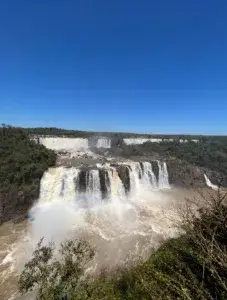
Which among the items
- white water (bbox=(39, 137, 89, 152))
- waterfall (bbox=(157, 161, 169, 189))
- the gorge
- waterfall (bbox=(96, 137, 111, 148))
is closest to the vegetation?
the gorge

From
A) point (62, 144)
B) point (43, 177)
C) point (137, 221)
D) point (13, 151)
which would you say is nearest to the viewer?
point (137, 221)

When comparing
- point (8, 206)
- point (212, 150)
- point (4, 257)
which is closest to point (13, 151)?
point (8, 206)

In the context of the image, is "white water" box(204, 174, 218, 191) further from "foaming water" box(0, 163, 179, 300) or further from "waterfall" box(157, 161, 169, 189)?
"foaming water" box(0, 163, 179, 300)

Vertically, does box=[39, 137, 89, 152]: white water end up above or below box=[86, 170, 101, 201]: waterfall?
above

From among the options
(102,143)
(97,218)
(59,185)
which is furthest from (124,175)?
(102,143)

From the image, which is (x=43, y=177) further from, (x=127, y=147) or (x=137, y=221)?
(x=127, y=147)
